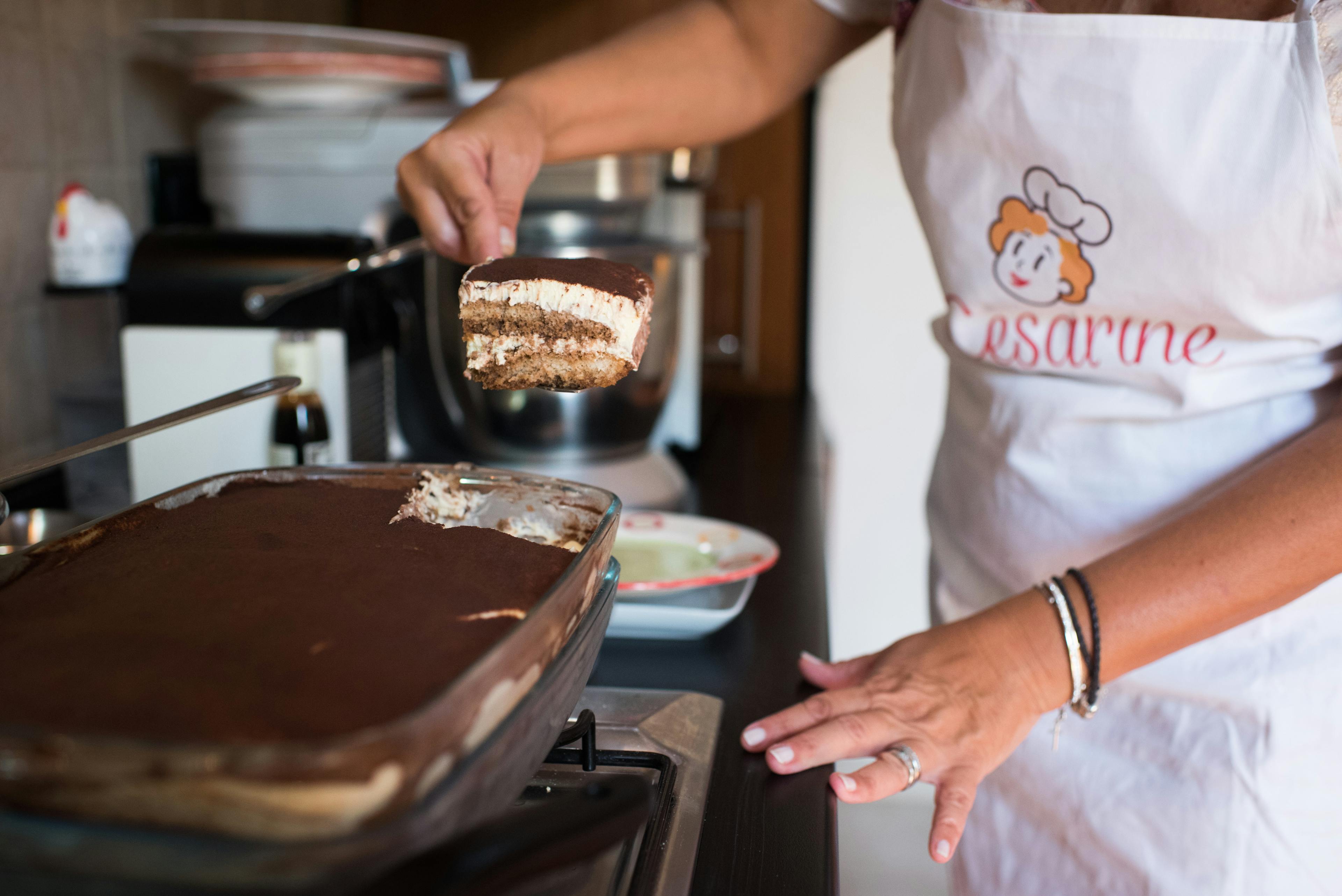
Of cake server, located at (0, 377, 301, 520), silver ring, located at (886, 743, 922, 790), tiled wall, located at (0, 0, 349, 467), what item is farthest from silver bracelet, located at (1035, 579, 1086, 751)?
tiled wall, located at (0, 0, 349, 467)

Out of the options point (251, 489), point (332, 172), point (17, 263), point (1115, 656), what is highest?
point (332, 172)

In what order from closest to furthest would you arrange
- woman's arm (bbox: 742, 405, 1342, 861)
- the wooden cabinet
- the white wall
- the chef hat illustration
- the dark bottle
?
woman's arm (bbox: 742, 405, 1342, 861)
the chef hat illustration
the dark bottle
the wooden cabinet
the white wall

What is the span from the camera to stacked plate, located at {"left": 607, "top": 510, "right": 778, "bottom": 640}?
74 centimetres

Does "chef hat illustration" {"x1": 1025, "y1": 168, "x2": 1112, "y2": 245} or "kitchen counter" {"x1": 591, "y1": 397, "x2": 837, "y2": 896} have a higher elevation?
"chef hat illustration" {"x1": 1025, "y1": 168, "x2": 1112, "y2": 245}

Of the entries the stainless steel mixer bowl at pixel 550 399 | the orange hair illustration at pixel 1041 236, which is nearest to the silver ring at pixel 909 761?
the orange hair illustration at pixel 1041 236

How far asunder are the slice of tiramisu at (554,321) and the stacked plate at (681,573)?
6.4 inches

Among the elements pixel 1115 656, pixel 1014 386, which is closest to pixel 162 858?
pixel 1115 656

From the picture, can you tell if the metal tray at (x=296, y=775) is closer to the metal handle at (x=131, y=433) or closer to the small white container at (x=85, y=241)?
the metal handle at (x=131, y=433)

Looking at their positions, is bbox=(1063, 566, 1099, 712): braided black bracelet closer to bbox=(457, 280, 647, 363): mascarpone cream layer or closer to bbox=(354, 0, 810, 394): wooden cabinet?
bbox=(457, 280, 647, 363): mascarpone cream layer

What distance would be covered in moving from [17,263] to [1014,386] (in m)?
0.99

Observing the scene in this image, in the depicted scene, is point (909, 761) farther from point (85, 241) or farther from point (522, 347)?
point (85, 241)

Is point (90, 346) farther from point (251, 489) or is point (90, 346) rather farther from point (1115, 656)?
point (1115, 656)

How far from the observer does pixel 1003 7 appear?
0.75 m

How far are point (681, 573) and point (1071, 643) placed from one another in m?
0.30
